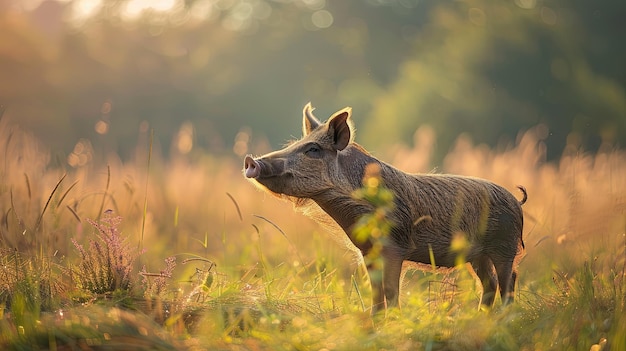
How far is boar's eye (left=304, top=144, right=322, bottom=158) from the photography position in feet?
14.4

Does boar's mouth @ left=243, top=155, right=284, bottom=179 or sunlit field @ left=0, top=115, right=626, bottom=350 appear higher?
boar's mouth @ left=243, top=155, right=284, bottom=179

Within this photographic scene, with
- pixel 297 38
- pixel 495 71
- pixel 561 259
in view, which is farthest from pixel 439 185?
pixel 297 38

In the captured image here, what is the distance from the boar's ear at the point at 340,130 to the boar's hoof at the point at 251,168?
0.51 metres

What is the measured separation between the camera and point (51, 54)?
2878 cm

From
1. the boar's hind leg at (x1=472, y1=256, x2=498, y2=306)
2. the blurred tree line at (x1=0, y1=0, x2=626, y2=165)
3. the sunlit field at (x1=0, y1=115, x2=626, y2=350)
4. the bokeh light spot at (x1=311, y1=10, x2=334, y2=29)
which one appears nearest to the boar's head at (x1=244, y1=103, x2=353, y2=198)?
the sunlit field at (x1=0, y1=115, x2=626, y2=350)

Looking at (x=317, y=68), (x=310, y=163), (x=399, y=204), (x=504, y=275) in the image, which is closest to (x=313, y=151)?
(x=310, y=163)

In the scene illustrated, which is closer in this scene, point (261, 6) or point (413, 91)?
point (413, 91)

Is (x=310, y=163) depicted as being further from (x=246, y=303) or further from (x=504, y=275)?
(x=504, y=275)

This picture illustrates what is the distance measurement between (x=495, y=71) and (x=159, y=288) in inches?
807

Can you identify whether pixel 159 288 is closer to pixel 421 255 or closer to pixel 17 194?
pixel 421 255

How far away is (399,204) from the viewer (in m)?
4.52

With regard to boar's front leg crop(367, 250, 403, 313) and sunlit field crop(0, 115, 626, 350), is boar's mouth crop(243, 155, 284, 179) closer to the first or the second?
sunlit field crop(0, 115, 626, 350)

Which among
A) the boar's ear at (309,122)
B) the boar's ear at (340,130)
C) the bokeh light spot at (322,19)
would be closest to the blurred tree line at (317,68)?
the bokeh light spot at (322,19)

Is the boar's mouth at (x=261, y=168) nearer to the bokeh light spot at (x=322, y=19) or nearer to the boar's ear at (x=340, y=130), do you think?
the boar's ear at (x=340, y=130)
